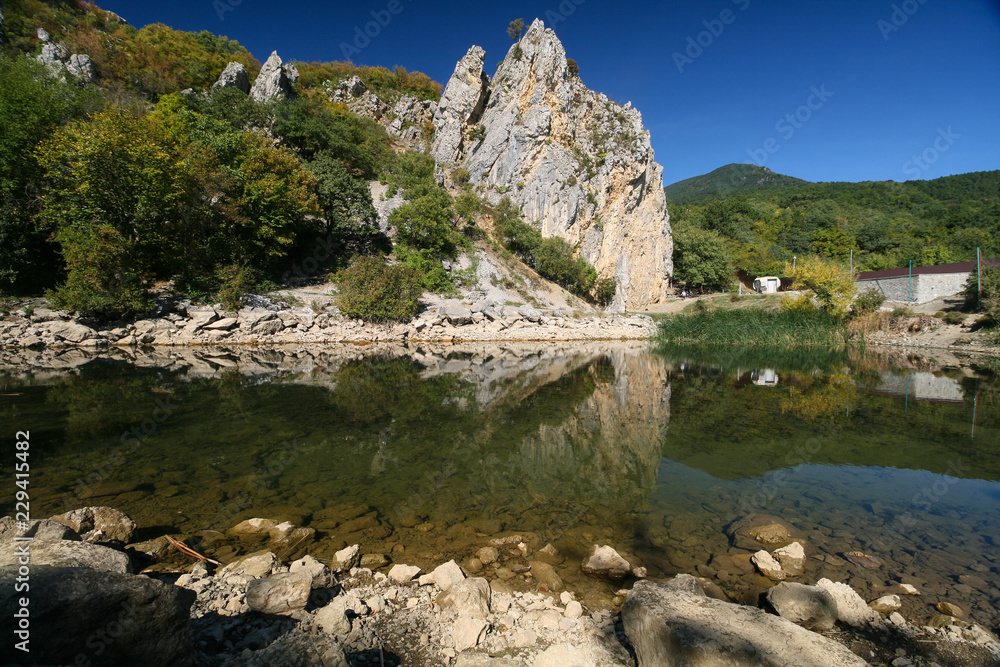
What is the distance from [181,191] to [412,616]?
80.1 feet

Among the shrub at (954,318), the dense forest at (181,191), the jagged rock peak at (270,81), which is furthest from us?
the jagged rock peak at (270,81)

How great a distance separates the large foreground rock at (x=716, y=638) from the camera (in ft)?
7.38

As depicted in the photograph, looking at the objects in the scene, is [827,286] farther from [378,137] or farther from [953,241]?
[953,241]

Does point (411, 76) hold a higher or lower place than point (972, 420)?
higher

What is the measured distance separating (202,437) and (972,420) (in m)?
16.1

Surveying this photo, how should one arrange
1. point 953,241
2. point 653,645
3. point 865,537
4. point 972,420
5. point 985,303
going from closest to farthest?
point 653,645 → point 865,537 → point 972,420 → point 985,303 → point 953,241

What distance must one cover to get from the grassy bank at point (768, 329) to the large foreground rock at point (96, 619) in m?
30.2

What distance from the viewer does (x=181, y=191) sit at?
20.4 meters

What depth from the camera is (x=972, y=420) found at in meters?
9.60

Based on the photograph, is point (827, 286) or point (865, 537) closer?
point (865, 537)

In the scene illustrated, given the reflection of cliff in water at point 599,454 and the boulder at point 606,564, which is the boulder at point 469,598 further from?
the reflection of cliff in water at point 599,454

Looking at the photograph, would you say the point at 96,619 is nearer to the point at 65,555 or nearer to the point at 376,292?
the point at 65,555

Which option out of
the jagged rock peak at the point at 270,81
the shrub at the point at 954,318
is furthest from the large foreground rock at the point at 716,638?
the jagged rock peak at the point at 270,81

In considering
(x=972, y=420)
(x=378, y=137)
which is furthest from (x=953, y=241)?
(x=378, y=137)
